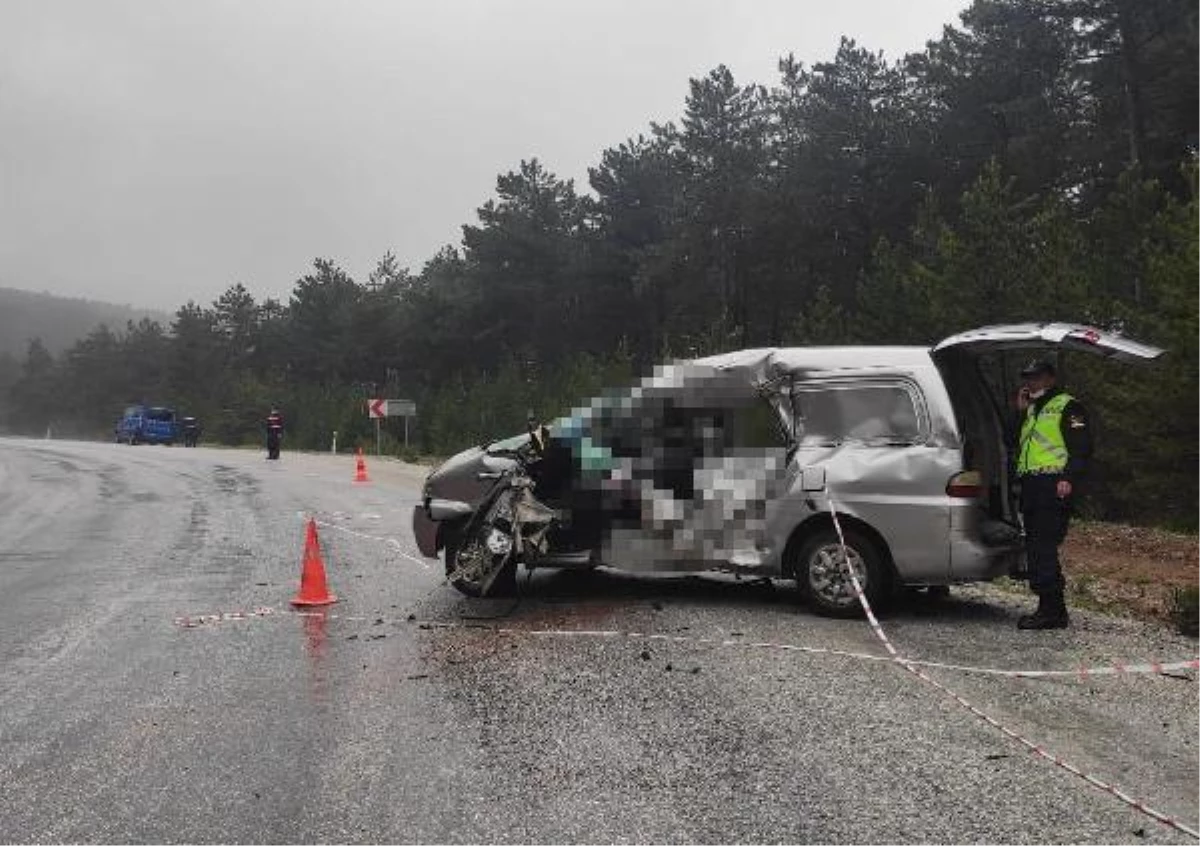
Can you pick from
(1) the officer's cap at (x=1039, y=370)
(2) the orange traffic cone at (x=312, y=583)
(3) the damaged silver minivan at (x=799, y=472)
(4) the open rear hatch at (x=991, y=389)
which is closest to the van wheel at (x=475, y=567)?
(3) the damaged silver minivan at (x=799, y=472)

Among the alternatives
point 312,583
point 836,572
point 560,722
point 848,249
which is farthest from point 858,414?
point 848,249

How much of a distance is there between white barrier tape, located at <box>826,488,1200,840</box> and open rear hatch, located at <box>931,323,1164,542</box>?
103cm

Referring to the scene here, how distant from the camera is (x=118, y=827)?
4207mm

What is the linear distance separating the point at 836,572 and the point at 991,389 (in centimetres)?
206

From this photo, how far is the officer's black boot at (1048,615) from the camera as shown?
7664mm

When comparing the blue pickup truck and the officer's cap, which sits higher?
the blue pickup truck

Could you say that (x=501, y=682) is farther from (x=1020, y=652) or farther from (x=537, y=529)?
(x=1020, y=652)

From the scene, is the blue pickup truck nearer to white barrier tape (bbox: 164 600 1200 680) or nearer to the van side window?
white barrier tape (bbox: 164 600 1200 680)

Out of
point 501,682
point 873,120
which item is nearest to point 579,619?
point 501,682

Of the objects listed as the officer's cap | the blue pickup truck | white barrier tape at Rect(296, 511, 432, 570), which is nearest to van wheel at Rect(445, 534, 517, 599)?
white barrier tape at Rect(296, 511, 432, 570)

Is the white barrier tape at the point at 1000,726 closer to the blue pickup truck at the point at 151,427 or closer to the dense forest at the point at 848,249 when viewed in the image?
the dense forest at the point at 848,249

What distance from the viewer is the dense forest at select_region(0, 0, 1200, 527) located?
23.2 m

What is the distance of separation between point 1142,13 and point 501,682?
3619 centimetres

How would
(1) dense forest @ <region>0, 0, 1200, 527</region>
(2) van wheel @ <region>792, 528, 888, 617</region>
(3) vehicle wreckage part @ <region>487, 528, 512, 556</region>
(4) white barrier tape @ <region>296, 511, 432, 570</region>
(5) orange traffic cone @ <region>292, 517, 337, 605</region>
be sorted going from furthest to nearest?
1. (1) dense forest @ <region>0, 0, 1200, 527</region>
2. (4) white barrier tape @ <region>296, 511, 432, 570</region>
3. (5) orange traffic cone @ <region>292, 517, 337, 605</region>
4. (3) vehicle wreckage part @ <region>487, 528, 512, 556</region>
5. (2) van wheel @ <region>792, 528, 888, 617</region>
